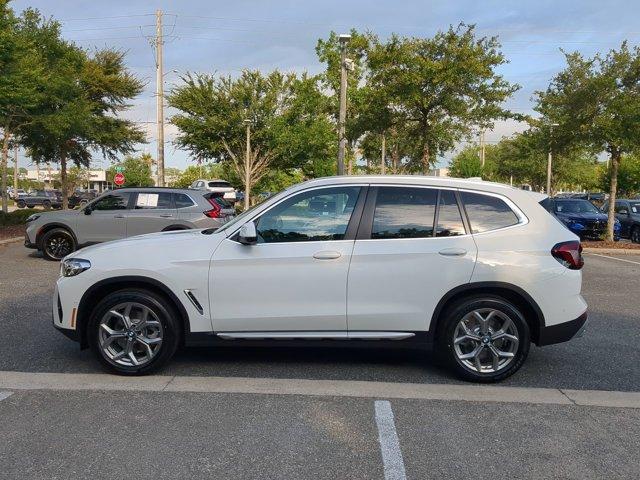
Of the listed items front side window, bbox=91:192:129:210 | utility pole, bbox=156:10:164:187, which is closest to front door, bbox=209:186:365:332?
front side window, bbox=91:192:129:210

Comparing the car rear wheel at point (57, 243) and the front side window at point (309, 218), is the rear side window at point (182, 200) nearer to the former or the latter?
the car rear wheel at point (57, 243)

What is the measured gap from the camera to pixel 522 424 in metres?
4.06

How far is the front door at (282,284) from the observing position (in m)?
4.75

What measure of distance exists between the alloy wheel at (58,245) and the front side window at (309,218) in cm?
872

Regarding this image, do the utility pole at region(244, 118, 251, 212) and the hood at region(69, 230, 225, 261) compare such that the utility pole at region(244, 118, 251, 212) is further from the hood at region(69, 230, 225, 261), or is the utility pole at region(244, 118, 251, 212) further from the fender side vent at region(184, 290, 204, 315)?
the fender side vent at region(184, 290, 204, 315)

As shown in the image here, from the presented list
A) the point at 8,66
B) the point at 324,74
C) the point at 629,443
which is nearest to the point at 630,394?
the point at 629,443

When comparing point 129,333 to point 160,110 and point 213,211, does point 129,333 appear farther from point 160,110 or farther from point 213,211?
point 160,110

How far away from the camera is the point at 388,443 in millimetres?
3699

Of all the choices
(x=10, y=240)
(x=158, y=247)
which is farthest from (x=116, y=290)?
(x=10, y=240)

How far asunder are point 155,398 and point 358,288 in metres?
1.80

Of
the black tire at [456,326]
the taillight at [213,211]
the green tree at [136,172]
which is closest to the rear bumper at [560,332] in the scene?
the black tire at [456,326]

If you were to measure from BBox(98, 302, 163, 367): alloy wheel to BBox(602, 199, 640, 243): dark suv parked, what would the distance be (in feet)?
67.0

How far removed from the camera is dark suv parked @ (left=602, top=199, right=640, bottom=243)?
68.7 feet

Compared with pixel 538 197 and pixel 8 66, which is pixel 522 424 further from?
pixel 8 66
